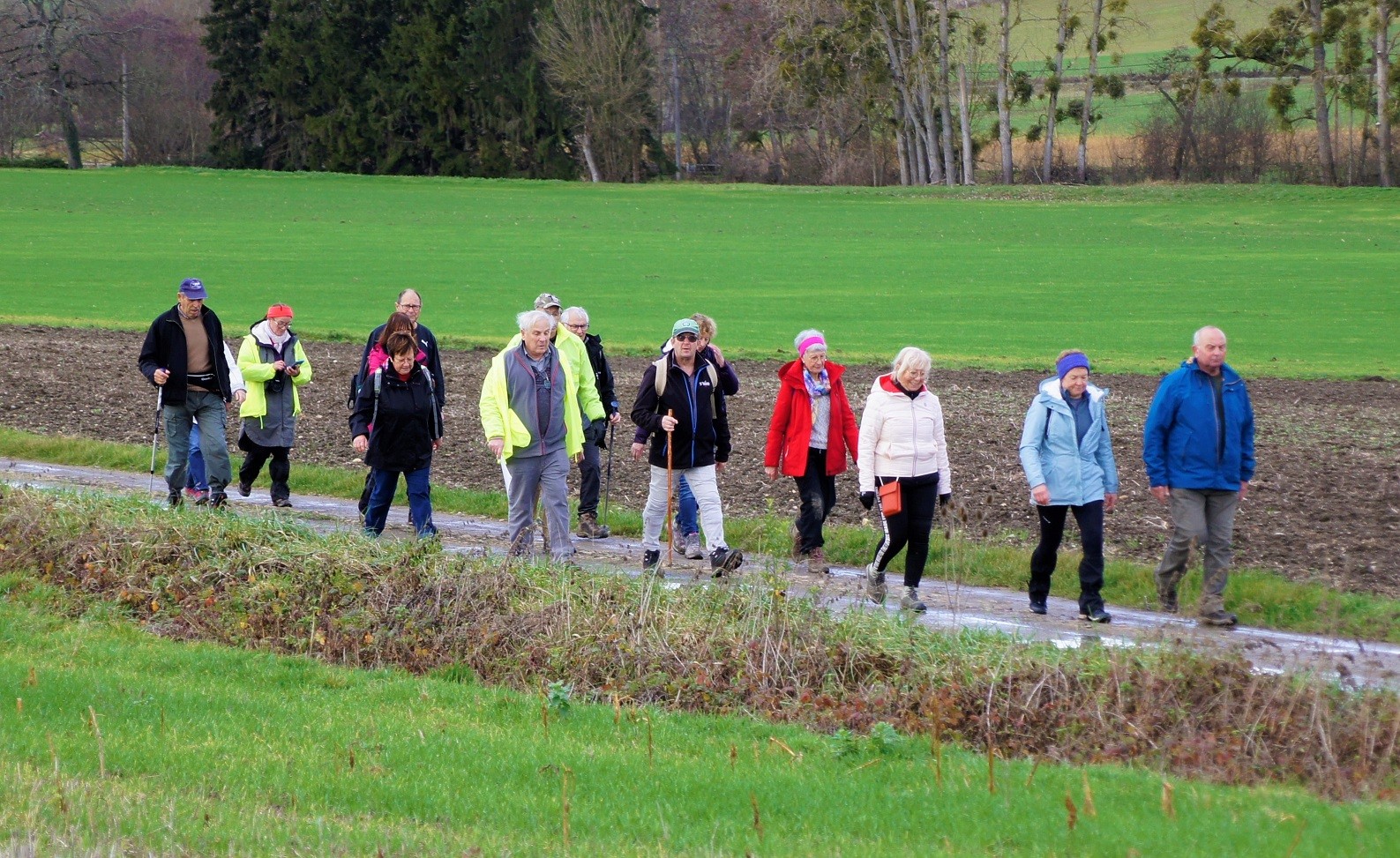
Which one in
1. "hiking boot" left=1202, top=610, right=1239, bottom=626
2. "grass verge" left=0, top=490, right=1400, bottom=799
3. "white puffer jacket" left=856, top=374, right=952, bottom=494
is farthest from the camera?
"white puffer jacket" left=856, top=374, right=952, bottom=494

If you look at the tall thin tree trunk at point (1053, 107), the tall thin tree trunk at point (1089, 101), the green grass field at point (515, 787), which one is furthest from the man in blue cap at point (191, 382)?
the tall thin tree trunk at point (1089, 101)

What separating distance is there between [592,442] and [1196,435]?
5.11 m

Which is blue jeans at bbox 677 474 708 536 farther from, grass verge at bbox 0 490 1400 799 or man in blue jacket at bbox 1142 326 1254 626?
man in blue jacket at bbox 1142 326 1254 626

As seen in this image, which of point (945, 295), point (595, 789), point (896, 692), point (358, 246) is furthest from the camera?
point (358, 246)

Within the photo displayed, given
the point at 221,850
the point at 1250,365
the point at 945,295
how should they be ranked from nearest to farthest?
1. the point at 221,850
2. the point at 1250,365
3. the point at 945,295

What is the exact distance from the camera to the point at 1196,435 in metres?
9.78

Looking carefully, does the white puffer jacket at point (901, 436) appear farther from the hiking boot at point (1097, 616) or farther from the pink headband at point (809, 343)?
the hiking boot at point (1097, 616)

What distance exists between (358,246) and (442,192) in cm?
2317

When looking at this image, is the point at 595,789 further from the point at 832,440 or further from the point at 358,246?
the point at 358,246

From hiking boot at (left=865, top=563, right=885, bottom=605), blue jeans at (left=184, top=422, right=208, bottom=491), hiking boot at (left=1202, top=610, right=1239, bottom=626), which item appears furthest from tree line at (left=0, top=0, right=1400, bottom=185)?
blue jeans at (left=184, top=422, right=208, bottom=491)

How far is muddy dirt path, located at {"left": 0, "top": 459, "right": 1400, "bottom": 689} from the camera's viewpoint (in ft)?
24.5

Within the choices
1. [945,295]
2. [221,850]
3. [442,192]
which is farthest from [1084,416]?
[442,192]

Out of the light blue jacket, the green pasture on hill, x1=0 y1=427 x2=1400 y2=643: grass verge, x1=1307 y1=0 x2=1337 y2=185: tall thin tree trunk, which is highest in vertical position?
x1=1307 y1=0 x2=1337 y2=185: tall thin tree trunk

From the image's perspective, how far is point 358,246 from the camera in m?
43.7
